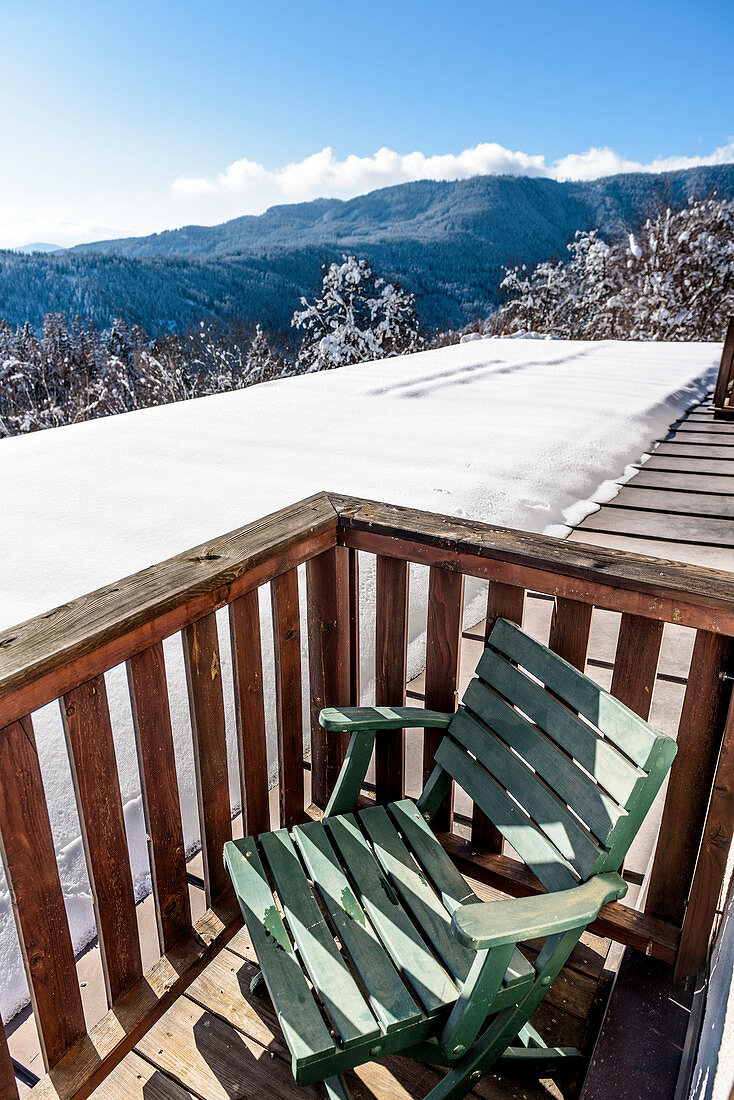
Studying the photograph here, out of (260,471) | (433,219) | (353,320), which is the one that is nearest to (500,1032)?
(260,471)

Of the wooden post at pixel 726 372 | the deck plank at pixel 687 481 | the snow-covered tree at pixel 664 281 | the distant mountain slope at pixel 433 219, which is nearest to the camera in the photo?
the deck plank at pixel 687 481

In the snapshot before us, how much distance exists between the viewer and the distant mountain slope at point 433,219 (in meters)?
59.3

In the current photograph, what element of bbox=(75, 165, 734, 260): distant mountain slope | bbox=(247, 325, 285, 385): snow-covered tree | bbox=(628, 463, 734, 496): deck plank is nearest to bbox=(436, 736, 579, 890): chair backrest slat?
bbox=(628, 463, 734, 496): deck plank

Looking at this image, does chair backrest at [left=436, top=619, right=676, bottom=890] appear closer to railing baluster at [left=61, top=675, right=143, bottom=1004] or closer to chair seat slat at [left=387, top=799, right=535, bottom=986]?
chair seat slat at [left=387, top=799, right=535, bottom=986]

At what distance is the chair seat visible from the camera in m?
0.93

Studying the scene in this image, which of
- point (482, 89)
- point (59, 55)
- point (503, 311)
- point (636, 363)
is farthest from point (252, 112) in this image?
point (636, 363)

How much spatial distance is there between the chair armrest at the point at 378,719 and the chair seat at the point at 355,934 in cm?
21

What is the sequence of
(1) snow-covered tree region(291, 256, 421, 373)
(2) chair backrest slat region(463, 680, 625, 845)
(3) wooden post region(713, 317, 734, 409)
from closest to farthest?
(2) chair backrest slat region(463, 680, 625, 845) → (3) wooden post region(713, 317, 734, 409) → (1) snow-covered tree region(291, 256, 421, 373)

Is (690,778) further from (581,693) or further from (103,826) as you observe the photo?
(103,826)

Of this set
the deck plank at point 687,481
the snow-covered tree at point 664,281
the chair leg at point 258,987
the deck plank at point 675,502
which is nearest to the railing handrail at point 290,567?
the chair leg at point 258,987

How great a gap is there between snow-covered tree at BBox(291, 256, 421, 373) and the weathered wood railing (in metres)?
23.3

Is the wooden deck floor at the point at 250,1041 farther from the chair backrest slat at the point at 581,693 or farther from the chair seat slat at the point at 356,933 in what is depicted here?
A: the chair backrest slat at the point at 581,693

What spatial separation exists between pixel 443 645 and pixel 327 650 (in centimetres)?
30

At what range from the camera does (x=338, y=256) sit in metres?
48.9
